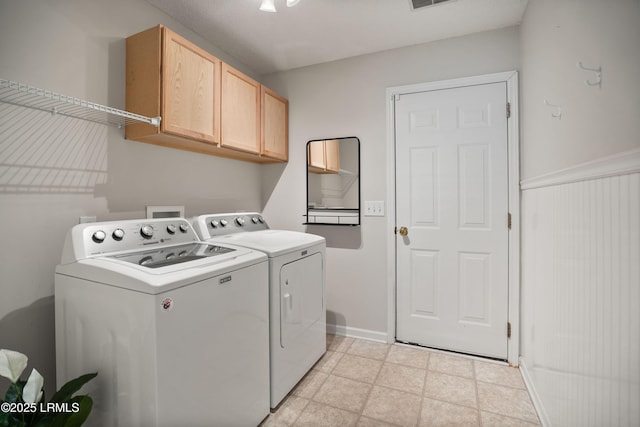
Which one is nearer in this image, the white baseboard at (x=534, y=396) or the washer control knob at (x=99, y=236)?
the washer control knob at (x=99, y=236)

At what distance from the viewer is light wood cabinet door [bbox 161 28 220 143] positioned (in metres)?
1.69

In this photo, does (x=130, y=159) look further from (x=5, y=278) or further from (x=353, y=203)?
(x=353, y=203)

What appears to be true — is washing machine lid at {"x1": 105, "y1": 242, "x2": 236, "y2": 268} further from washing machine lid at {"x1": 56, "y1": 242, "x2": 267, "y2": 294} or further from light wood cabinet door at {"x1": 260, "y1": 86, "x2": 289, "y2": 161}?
light wood cabinet door at {"x1": 260, "y1": 86, "x2": 289, "y2": 161}

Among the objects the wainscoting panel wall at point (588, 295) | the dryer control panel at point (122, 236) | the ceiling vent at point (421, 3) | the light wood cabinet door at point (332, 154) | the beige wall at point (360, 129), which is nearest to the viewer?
the wainscoting panel wall at point (588, 295)

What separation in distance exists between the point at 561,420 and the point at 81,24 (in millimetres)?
2928

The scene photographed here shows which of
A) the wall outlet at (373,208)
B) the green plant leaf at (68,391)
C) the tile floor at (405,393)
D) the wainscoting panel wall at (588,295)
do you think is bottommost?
the tile floor at (405,393)

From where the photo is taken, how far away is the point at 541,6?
65.5 inches

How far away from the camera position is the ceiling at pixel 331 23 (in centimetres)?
196

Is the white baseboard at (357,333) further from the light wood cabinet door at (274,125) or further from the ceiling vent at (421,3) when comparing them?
the ceiling vent at (421,3)

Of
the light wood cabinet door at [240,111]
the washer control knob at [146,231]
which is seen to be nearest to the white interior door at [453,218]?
the light wood cabinet door at [240,111]

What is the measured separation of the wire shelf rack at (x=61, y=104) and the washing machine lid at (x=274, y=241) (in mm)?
781

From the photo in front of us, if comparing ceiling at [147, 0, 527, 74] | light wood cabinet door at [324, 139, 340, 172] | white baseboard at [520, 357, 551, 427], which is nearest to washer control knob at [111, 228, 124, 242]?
ceiling at [147, 0, 527, 74]

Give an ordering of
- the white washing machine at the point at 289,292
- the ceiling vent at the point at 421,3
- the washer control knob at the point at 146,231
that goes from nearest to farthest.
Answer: the washer control knob at the point at 146,231, the white washing machine at the point at 289,292, the ceiling vent at the point at 421,3

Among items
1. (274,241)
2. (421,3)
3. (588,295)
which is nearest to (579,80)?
(588,295)
